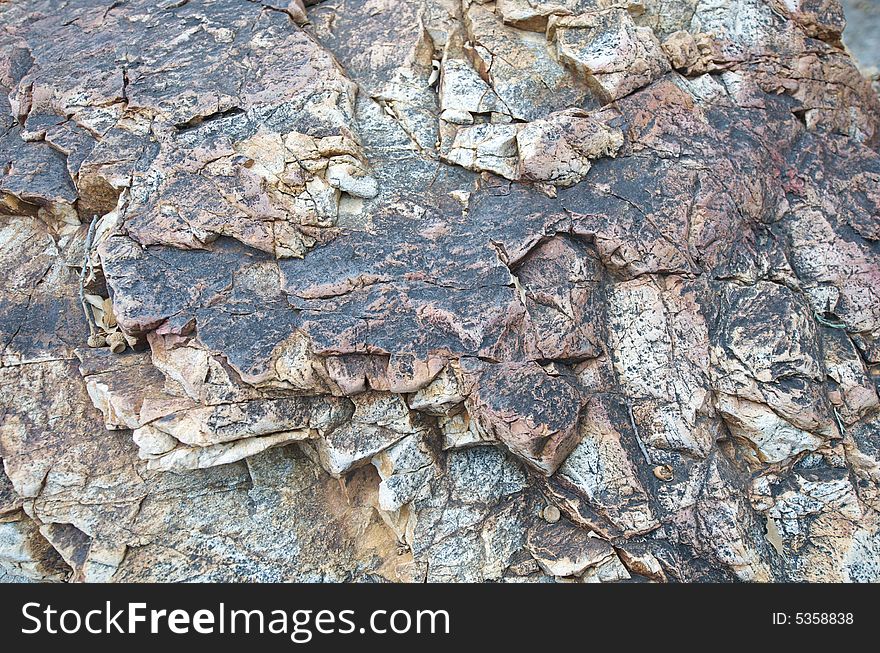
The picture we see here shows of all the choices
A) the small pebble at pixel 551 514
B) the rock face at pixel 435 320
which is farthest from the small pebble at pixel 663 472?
the small pebble at pixel 551 514

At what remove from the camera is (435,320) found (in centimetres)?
348

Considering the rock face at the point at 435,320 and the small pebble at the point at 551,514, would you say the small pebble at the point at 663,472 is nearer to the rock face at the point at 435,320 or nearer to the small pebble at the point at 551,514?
the rock face at the point at 435,320

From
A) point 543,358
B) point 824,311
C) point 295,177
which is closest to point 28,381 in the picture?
point 295,177

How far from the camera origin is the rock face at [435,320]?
3.49 metres

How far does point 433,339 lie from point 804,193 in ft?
8.76

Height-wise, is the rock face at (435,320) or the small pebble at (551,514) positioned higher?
the rock face at (435,320)

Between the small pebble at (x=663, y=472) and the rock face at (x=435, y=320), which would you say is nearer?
the rock face at (x=435, y=320)

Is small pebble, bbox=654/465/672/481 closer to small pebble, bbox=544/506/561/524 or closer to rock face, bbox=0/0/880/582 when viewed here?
rock face, bbox=0/0/880/582

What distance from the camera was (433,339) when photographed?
11.3ft

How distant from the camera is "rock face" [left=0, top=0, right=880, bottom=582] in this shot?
3486mm

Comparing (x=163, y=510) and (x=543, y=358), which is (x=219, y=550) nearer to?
(x=163, y=510)

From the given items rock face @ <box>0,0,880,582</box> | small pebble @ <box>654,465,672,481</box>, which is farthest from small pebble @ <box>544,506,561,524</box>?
small pebble @ <box>654,465,672,481</box>

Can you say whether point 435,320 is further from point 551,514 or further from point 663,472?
point 663,472

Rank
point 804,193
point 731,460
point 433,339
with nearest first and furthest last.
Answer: point 433,339, point 731,460, point 804,193
